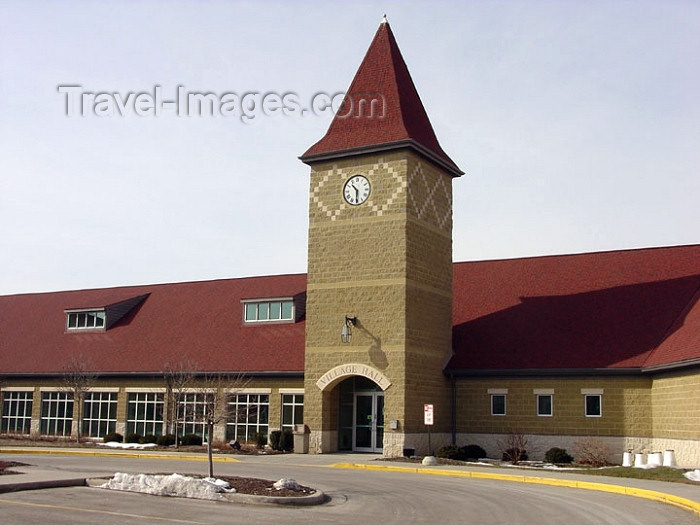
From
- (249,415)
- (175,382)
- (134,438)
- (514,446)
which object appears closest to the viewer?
(514,446)

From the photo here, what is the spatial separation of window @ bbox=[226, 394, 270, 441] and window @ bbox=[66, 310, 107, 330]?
1130 centimetres

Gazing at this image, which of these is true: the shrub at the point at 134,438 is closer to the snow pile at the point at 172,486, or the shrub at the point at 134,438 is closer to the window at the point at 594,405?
the window at the point at 594,405

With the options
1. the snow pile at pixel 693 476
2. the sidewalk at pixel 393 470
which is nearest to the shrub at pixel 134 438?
the sidewalk at pixel 393 470

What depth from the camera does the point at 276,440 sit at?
1436 inches

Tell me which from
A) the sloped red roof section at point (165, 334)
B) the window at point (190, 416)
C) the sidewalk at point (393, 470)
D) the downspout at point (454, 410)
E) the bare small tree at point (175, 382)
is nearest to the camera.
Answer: the sidewalk at point (393, 470)

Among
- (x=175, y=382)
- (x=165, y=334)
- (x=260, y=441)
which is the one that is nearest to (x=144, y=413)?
(x=175, y=382)

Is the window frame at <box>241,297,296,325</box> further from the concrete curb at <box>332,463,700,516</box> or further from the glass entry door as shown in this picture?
the concrete curb at <box>332,463,700,516</box>

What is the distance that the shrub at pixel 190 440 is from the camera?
1532 inches

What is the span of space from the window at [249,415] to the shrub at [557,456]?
41.9ft

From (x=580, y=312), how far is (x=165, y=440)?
732 inches

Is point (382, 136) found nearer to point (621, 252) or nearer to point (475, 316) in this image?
point (475, 316)

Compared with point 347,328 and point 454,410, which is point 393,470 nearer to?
point 347,328

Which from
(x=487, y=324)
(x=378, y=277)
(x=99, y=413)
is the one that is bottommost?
(x=99, y=413)

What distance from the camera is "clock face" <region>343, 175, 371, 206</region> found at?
3575 cm
